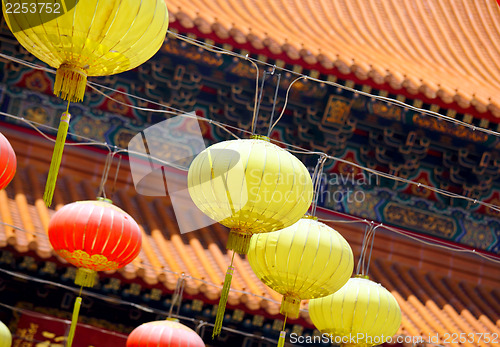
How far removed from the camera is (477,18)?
26.8 feet

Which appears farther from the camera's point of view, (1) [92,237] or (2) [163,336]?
(2) [163,336]

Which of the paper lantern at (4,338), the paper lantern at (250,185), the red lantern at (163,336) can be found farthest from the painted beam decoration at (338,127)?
the paper lantern at (250,185)

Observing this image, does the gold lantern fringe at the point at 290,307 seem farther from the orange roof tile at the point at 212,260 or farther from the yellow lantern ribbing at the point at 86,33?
the yellow lantern ribbing at the point at 86,33

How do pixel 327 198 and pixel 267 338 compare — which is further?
pixel 327 198

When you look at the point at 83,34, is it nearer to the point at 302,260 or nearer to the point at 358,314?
the point at 302,260

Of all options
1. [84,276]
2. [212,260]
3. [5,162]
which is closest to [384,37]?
[212,260]

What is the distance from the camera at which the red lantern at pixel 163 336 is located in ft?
15.2

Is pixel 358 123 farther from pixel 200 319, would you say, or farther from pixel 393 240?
pixel 200 319

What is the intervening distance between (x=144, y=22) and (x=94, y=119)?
3384 mm

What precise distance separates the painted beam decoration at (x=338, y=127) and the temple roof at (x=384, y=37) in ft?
0.63

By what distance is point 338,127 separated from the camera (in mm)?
6465

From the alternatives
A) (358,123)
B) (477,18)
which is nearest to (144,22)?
(358,123)

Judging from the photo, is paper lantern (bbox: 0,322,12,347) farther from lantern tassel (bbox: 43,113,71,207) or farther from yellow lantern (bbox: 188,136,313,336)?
yellow lantern (bbox: 188,136,313,336)

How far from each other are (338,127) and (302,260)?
8.64 ft
